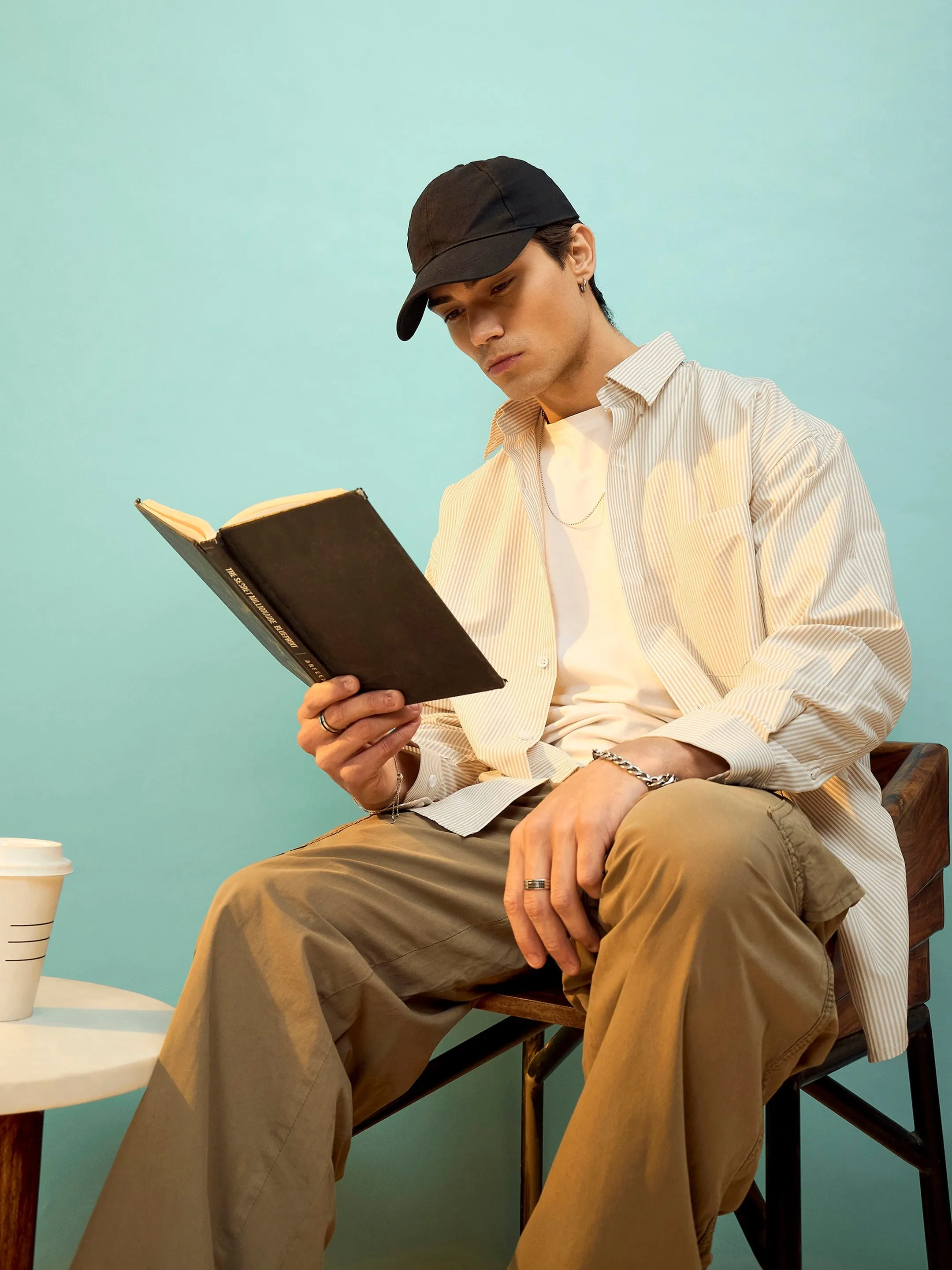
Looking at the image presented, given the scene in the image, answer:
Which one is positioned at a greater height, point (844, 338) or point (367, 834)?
point (844, 338)

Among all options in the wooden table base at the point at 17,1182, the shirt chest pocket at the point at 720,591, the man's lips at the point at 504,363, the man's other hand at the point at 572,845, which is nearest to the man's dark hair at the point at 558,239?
the man's lips at the point at 504,363

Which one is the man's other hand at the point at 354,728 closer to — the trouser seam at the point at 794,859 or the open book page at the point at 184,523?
the open book page at the point at 184,523

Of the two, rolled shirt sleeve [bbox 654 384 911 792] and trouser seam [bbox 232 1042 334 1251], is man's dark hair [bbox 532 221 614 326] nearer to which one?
rolled shirt sleeve [bbox 654 384 911 792]

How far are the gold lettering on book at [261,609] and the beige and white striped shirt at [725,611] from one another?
10.4 inches

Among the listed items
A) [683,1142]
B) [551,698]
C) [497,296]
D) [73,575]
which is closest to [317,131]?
[497,296]

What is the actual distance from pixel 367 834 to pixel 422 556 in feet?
2.24

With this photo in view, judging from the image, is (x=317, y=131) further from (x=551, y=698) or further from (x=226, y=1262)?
(x=226, y=1262)

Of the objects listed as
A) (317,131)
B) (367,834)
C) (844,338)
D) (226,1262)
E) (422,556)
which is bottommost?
(226,1262)

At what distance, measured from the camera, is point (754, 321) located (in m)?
1.55

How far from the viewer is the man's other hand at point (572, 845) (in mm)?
786

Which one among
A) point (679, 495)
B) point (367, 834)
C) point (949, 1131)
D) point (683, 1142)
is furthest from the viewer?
point (949, 1131)

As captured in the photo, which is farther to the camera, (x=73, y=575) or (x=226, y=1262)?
(x=73, y=575)

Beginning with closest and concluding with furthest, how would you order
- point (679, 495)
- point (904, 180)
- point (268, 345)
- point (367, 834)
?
point (367, 834), point (679, 495), point (904, 180), point (268, 345)

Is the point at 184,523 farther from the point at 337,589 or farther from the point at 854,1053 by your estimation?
the point at 854,1053
